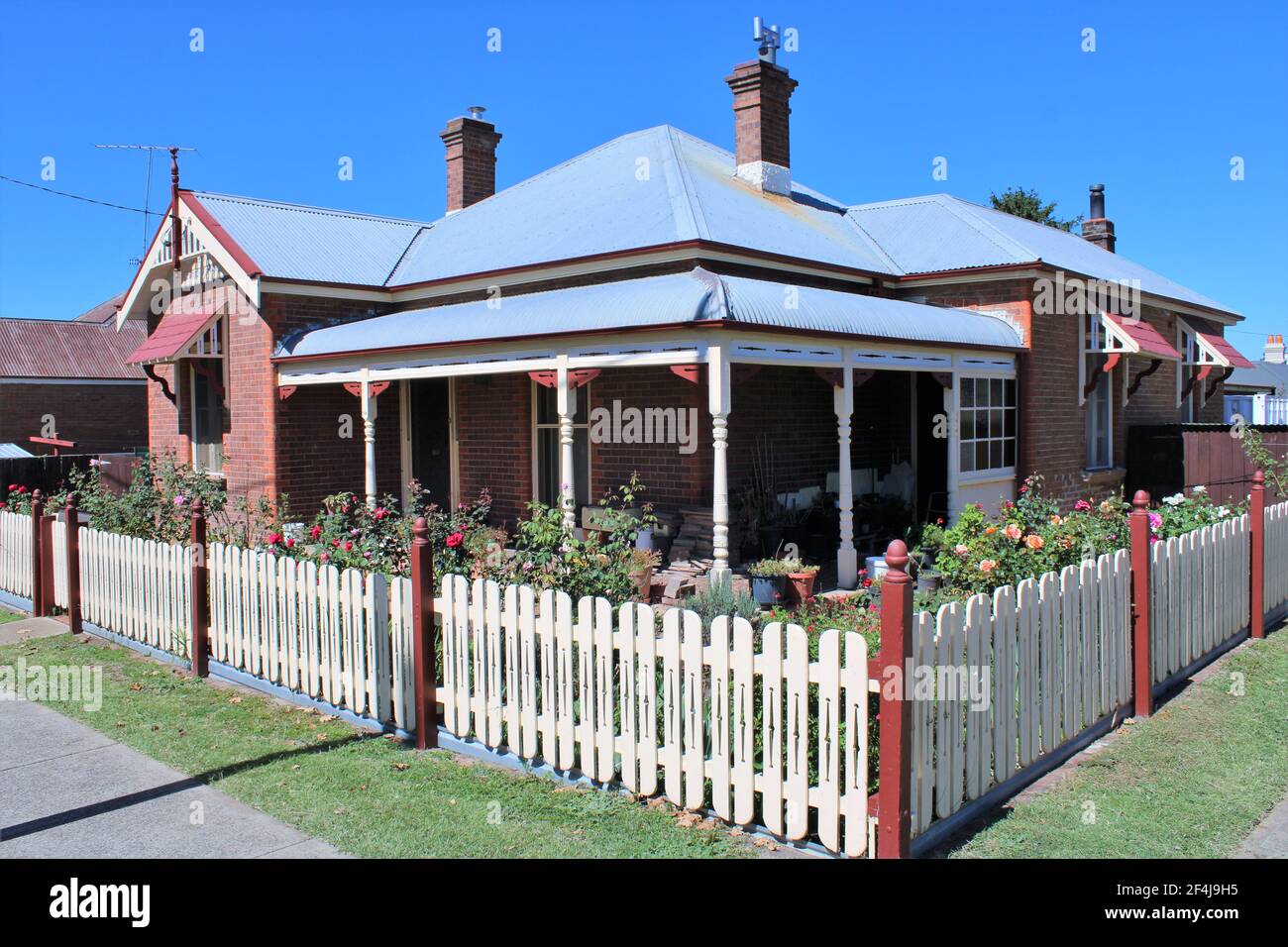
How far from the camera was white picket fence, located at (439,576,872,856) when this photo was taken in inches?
168

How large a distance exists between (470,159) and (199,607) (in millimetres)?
12492

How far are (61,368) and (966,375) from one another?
3022 centimetres

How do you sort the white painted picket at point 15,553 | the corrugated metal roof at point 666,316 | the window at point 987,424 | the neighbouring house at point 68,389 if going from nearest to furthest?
the corrugated metal roof at point 666,316 → the white painted picket at point 15,553 → the window at point 987,424 → the neighbouring house at point 68,389

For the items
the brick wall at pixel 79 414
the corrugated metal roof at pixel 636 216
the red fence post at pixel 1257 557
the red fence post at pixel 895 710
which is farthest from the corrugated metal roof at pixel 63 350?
the red fence post at pixel 895 710

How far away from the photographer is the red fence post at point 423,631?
19.2ft

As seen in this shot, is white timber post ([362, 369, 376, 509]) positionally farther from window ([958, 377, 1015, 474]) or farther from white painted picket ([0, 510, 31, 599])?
window ([958, 377, 1015, 474])

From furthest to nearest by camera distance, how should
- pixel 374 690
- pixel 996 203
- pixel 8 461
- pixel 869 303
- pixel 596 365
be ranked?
pixel 996 203 → pixel 8 461 → pixel 869 303 → pixel 596 365 → pixel 374 690

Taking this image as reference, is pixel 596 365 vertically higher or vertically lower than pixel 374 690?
higher

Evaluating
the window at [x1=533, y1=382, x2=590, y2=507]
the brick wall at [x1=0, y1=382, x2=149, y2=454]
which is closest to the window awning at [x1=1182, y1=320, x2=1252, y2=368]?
the window at [x1=533, y1=382, x2=590, y2=507]

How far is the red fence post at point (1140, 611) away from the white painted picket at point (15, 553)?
10.4 m

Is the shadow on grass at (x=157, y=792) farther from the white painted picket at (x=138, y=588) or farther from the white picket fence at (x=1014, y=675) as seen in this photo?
the white picket fence at (x=1014, y=675)
